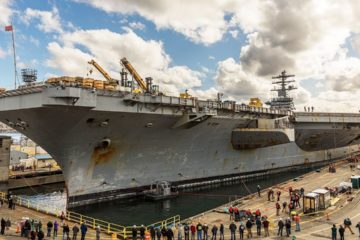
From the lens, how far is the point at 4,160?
2667 centimetres

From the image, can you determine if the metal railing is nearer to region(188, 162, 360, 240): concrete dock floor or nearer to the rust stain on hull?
region(188, 162, 360, 240): concrete dock floor

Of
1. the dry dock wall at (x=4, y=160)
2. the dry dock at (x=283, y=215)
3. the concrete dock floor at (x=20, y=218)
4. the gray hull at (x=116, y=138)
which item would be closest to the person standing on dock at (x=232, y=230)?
the dry dock at (x=283, y=215)

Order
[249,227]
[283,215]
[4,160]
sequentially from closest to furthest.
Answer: [249,227] → [283,215] → [4,160]

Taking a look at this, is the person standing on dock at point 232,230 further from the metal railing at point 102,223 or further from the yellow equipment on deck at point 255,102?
the yellow equipment on deck at point 255,102

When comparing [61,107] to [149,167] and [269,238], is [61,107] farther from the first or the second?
[269,238]

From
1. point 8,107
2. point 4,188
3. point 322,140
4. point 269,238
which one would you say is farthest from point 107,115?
point 322,140

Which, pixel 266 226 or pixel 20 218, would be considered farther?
pixel 20 218

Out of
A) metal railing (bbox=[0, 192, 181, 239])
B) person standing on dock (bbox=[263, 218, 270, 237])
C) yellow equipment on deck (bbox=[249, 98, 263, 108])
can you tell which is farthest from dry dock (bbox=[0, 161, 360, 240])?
yellow equipment on deck (bbox=[249, 98, 263, 108])

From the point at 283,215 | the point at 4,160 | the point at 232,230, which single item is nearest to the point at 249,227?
the point at 232,230

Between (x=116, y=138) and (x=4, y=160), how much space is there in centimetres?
1395

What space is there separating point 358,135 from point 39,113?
38051 millimetres

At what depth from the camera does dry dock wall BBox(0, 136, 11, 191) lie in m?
26.0

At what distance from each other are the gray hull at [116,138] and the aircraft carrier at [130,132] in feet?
0.17

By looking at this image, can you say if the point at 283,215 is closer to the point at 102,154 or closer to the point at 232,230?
the point at 232,230
